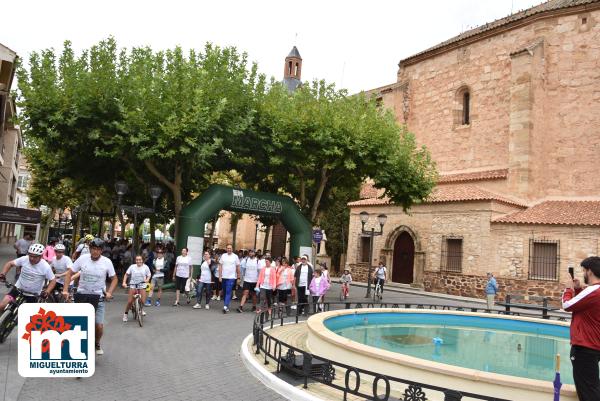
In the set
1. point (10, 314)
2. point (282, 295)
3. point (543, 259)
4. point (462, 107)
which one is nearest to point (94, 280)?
point (10, 314)

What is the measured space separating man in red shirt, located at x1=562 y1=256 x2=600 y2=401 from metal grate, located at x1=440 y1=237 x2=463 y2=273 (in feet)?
69.2

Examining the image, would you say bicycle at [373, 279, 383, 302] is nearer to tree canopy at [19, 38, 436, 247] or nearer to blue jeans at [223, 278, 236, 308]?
tree canopy at [19, 38, 436, 247]

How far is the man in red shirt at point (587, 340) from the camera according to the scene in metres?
4.66

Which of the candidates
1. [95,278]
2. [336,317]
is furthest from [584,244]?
[95,278]

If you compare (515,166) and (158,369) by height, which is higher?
(515,166)

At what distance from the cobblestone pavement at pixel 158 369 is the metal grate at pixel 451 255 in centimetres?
1721

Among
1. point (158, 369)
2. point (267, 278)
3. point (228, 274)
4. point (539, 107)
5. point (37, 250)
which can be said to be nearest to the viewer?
point (158, 369)

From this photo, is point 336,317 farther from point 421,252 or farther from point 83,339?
point 421,252

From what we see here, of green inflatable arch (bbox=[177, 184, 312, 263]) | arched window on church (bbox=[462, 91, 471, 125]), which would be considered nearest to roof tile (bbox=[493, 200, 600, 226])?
arched window on church (bbox=[462, 91, 471, 125])

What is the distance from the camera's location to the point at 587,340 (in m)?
4.69

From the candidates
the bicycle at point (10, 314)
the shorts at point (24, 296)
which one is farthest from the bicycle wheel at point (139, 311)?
the shorts at point (24, 296)

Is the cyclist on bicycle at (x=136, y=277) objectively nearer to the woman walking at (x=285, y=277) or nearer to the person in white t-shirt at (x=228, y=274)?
the person in white t-shirt at (x=228, y=274)

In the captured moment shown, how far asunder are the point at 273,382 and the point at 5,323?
4.40 meters

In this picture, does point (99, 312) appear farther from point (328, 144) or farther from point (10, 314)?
point (328, 144)
